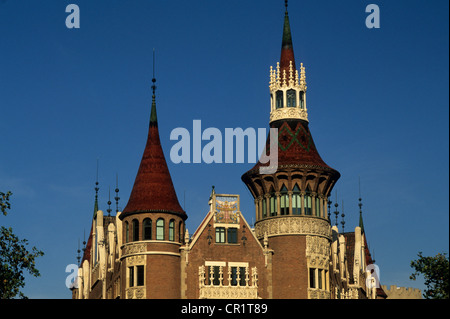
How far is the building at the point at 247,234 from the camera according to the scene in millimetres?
75375

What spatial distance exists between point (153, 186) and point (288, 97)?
14.2 metres

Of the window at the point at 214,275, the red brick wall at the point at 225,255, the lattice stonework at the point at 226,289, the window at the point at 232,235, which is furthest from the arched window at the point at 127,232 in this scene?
the window at the point at 232,235

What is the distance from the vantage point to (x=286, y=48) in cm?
8556

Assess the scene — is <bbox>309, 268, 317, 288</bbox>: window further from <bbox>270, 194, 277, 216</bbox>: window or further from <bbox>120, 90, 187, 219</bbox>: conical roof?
<bbox>120, 90, 187, 219</bbox>: conical roof

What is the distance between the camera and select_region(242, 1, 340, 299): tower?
77.6 metres

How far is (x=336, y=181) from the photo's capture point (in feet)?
268

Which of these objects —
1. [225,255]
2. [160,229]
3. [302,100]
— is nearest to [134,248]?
[160,229]

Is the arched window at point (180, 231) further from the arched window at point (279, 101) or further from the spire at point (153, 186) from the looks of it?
the arched window at point (279, 101)

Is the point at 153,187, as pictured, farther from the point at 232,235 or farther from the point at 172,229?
the point at 232,235
